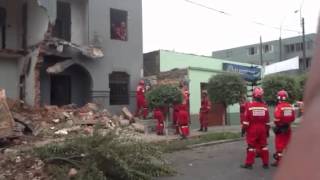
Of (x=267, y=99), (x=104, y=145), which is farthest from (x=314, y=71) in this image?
(x=267, y=99)

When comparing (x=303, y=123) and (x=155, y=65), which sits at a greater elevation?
(x=155, y=65)

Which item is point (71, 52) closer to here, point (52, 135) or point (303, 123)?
point (52, 135)

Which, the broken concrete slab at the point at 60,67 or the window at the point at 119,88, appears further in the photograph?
the window at the point at 119,88

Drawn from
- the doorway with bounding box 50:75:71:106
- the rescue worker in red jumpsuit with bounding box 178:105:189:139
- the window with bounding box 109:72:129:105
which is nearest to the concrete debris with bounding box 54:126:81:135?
the rescue worker in red jumpsuit with bounding box 178:105:189:139

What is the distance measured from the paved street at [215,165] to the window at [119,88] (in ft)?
27.2

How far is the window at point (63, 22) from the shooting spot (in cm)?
2141

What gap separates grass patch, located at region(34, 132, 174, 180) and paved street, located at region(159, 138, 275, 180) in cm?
63

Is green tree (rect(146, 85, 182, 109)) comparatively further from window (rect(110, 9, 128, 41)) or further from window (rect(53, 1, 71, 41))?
window (rect(53, 1, 71, 41))

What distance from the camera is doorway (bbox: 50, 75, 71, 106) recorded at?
866 inches

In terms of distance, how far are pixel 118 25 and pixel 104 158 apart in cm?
1468

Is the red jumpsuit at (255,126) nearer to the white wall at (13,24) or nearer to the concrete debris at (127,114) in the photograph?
the concrete debris at (127,114)

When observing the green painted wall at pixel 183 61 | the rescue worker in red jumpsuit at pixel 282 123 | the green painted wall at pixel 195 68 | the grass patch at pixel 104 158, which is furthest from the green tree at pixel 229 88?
the grass patch at pixel 104 158

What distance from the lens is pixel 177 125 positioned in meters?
18.0

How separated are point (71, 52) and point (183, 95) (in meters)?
5.39
